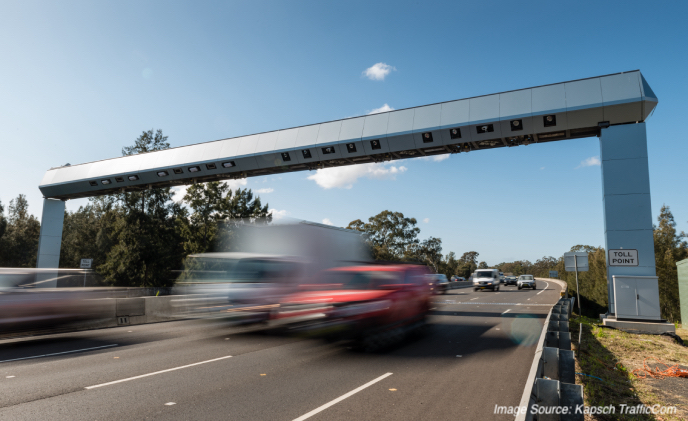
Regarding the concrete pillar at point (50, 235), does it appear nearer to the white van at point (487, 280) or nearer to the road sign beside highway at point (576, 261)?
the road sign beside highway at point (576, 261)

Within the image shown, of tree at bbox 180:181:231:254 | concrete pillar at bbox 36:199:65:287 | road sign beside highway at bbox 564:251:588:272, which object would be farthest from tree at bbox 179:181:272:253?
road sign beside highway at bbox 564:251:588:272

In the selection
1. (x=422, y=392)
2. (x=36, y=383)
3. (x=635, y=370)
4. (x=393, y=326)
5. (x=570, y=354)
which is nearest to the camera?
(x=570, y=354)

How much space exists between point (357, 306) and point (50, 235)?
82.6 feet

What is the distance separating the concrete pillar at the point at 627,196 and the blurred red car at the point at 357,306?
7.96 m

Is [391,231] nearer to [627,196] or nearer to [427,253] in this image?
[427,253]

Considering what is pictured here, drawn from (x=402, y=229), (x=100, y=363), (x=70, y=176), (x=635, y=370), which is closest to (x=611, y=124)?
(x=635, y=370)

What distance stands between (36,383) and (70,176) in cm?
2236

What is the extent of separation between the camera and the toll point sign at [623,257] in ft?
41.0

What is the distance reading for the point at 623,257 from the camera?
12625 millimetres

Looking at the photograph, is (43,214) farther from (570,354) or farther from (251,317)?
(570,354)

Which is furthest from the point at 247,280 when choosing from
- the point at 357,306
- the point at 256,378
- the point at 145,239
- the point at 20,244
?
the point at 20,244

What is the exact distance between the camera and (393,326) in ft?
28.9

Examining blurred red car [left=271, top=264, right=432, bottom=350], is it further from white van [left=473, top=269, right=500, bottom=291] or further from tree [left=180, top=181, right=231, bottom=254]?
tree [left=180, top=181, right=231, bottom=254]

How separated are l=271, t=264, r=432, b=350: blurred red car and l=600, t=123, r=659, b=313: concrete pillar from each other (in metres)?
7.96
